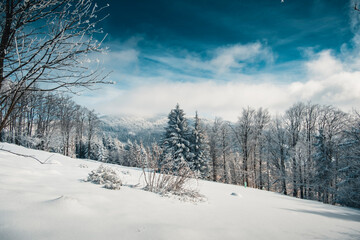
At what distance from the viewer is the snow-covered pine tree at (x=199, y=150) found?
66.2 ft

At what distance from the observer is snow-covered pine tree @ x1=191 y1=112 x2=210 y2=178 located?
20.2 meters

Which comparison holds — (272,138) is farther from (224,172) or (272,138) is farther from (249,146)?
(224,172)

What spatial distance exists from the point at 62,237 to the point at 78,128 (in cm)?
2766

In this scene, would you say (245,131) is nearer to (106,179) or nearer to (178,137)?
(178,137)

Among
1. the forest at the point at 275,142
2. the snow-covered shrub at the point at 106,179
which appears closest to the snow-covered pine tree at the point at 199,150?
the forest at the point at 275,142

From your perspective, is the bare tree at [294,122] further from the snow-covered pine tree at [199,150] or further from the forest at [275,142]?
the snow-covered pine tree at [199,150]

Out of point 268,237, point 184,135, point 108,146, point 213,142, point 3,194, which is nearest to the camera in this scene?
point 268,237

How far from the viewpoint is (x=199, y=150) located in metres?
20.8

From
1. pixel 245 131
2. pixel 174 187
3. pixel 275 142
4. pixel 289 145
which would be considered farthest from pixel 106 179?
pixel 289 145

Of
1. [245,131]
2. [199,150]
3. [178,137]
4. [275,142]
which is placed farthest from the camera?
[199,150]

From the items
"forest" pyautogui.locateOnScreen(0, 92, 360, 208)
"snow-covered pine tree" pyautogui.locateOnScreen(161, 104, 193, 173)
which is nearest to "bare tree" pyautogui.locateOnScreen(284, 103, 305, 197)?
"forest" pyautogui.locateOnScreen(0, 92, 360, 208)

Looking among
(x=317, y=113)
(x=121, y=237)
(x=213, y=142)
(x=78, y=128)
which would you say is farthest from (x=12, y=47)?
(x=78, y=128)

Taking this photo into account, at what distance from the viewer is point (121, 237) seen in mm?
1469

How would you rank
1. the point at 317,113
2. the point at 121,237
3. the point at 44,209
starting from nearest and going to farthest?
the point at 121,237 → the point at 44,209 → the point at 317,113
